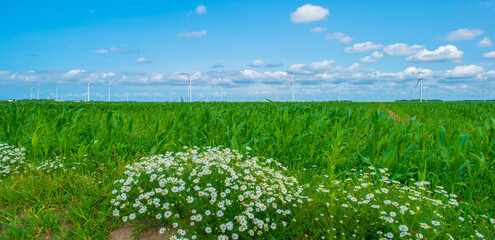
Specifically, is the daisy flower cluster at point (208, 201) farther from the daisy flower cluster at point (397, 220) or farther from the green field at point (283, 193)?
the daisy flower cluster at point (397, 220)

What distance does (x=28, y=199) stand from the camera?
3.62 meters

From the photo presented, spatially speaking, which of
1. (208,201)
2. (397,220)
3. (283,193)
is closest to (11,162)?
(208,201)

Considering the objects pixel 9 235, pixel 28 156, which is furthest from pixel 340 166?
pixel 28 156

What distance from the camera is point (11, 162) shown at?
4.64 meters

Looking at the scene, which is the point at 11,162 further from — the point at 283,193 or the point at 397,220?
the point at 397,220

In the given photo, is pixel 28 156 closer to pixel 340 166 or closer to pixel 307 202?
pixel 307 202

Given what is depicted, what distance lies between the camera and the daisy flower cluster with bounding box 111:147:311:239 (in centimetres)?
264

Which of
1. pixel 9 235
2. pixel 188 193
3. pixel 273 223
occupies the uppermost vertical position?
pixel 188 193

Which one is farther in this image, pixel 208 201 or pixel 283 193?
pixel 283 193

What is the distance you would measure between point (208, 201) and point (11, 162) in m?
4.08

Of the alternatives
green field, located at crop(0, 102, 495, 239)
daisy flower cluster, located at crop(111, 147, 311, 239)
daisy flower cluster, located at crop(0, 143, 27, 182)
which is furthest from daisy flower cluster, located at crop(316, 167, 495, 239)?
daisy flower cluster, located at crop(0, 143, 27, 182)

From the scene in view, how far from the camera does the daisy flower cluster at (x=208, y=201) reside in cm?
264

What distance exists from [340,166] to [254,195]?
258 cm

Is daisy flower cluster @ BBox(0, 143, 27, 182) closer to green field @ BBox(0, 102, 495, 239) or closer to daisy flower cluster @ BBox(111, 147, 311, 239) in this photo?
green field @ BBox(0, 102, 495, 239)
